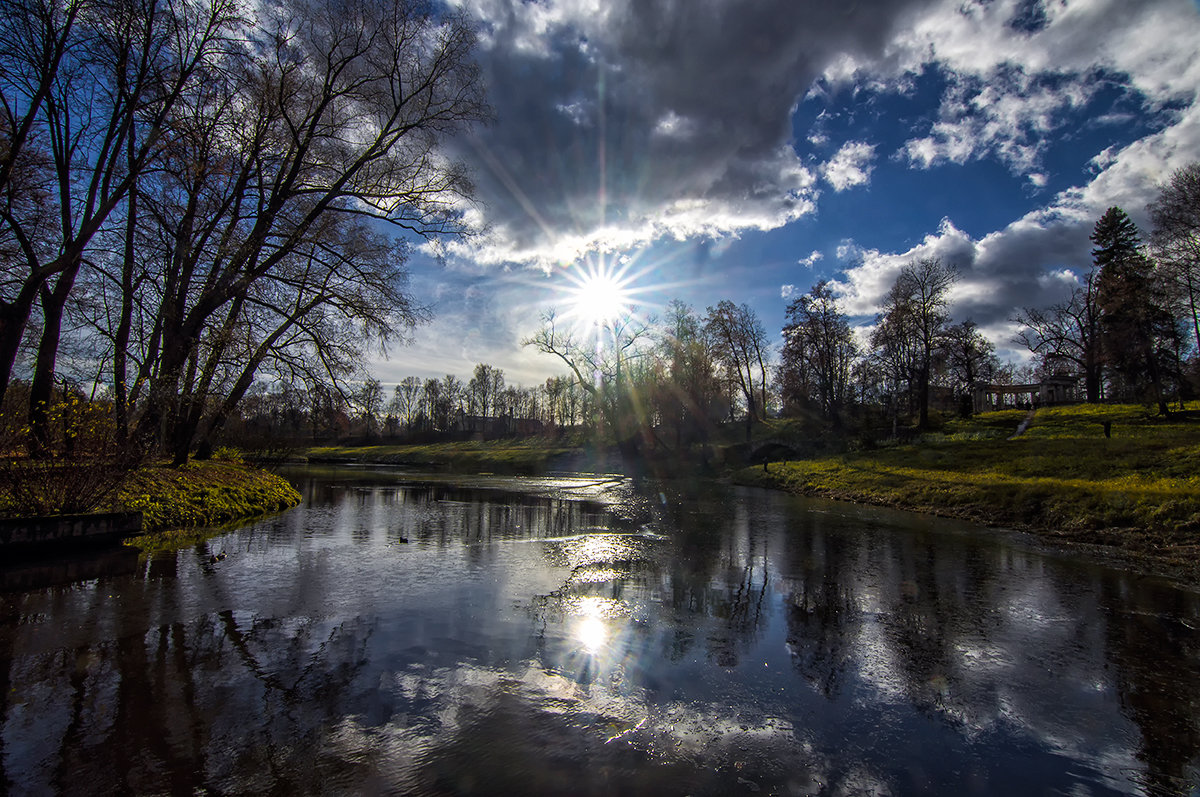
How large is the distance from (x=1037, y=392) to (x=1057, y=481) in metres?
61.3

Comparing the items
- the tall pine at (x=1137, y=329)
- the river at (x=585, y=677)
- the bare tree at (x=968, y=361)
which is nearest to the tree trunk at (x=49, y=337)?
the river at (x=585, y=677)

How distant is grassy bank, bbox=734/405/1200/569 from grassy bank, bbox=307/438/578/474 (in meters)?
23.2

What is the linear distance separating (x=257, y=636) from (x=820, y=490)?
25.5m

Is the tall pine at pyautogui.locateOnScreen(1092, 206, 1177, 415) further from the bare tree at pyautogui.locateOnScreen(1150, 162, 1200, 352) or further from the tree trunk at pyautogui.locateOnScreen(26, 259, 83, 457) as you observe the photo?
the tree trunk at pyautogui.locateOnScreen(26, 259, 83, 457)

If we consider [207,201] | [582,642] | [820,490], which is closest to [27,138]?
[207,201]

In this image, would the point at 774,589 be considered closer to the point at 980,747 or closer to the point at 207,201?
the point at 980,747

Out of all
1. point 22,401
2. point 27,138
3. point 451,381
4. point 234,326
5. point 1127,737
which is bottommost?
point 1127,737

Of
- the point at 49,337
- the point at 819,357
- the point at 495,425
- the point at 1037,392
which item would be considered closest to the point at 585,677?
the point at 49,337

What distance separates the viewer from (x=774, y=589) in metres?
8.51

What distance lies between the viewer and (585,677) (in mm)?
5035

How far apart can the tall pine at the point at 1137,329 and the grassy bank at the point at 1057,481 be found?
13.0 ft

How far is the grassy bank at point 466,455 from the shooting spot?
52156mm

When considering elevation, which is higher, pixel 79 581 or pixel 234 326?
pixel 234 326

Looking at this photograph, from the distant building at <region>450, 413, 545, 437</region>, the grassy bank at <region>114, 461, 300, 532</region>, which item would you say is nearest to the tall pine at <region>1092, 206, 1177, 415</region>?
the grassy bank at <region>114, 461, 300, 532</region>
